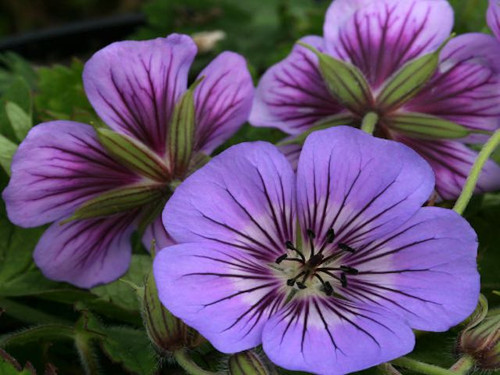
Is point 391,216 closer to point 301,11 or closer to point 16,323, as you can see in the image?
point 16,323

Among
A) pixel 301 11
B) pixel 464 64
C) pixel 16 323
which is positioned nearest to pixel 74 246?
pixel 16 323

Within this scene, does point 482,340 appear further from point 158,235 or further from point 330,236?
point 158,235

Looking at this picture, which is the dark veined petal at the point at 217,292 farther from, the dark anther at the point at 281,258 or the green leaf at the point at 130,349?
the green leaf at the point at 130,349

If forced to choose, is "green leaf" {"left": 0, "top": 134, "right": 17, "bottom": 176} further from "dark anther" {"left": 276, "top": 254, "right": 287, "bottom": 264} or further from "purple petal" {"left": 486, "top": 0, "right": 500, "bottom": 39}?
"purple petal" {"left": 486, "top": 0, "right": 500, "bottom": 39}

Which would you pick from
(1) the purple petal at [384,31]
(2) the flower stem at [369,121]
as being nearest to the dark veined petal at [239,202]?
(2) the flower stem at [369,121]

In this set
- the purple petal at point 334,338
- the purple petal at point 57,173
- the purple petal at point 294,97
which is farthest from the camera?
the purple petal at point 294,97

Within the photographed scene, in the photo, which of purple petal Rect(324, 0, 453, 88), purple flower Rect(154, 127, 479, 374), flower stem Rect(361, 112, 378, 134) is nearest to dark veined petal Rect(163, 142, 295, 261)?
purple flower Rect(154, 127, 479, 374)

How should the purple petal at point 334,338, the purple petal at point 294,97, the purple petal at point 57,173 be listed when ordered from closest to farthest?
1. the purple petal at point 334,338
2. the purple petal at point 57,173
3. the purple petal at point 294,97
